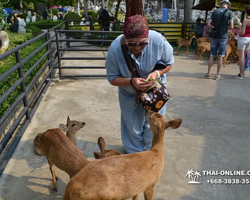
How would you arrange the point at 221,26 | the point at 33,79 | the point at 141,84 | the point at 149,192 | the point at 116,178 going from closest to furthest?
1. the point at 116,178
2. the point at 149,192
3. the point at 141,84
4. the point at 33,79
5. the point at 221,26

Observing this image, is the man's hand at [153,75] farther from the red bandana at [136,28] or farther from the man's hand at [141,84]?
the red bandana at [136,28]

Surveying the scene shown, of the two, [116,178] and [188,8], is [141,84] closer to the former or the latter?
[116,178]

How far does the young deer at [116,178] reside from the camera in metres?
1.82

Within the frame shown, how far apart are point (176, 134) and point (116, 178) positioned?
7.49 feet

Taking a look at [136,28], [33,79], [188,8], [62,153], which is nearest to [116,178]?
[62,153]

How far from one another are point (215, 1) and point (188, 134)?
932 centimetres

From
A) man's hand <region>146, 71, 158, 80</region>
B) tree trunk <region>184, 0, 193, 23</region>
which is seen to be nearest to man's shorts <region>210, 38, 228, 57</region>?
man's hand <region>146, 71, 158, 80</region>

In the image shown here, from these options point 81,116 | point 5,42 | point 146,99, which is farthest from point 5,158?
point 5,42

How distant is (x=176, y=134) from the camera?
4.02m

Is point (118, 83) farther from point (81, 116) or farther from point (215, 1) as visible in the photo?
point (215, 1)

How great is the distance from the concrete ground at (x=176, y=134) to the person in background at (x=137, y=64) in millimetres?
627

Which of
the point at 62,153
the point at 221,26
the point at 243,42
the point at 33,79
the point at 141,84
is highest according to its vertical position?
the point at 221,26

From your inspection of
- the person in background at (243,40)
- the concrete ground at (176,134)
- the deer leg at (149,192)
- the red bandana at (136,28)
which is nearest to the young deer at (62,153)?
the concrete ground at (176,134)

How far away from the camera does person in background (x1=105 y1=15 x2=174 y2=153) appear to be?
2468 millimetres
